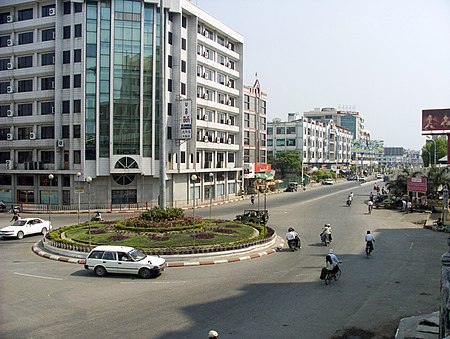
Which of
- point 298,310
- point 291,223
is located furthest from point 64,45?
point 298,310

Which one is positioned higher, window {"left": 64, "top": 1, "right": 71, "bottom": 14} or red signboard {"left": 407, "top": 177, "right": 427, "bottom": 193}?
window {"left": 64, "top": 1, "right": 71, "bottom": 14}

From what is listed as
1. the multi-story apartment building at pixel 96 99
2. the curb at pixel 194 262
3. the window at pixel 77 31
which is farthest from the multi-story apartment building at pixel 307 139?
the curb at pixel 194 262

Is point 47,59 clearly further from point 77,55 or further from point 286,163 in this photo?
point 286,163

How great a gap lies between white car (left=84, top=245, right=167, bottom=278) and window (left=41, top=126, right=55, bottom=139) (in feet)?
107

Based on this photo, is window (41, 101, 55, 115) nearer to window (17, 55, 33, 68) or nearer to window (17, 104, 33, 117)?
window (17, 104, 33, 117)

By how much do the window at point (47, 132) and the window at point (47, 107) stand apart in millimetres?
1615

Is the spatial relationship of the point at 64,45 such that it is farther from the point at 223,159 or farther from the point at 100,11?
the point at 223,159

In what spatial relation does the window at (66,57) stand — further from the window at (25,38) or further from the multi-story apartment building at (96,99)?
the window at (25,38)

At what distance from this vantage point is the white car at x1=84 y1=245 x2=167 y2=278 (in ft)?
61.7

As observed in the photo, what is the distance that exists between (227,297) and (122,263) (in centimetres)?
542

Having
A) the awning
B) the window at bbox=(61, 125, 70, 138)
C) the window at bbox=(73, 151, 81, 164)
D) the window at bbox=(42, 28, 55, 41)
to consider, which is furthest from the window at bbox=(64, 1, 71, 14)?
the awning

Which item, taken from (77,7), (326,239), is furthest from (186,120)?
(326,239)

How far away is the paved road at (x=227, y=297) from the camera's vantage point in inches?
508

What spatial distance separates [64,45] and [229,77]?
966 inches
